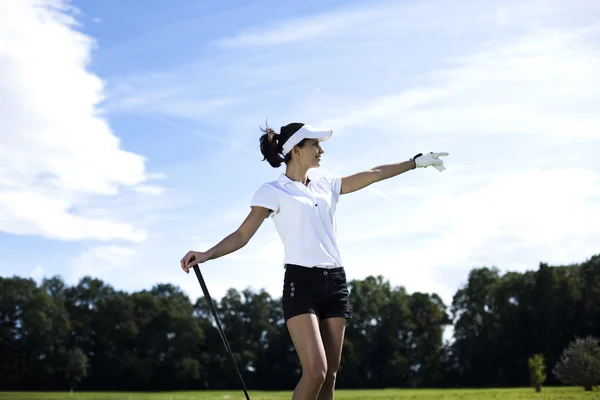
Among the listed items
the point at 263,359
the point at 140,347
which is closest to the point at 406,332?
the point at 263,359

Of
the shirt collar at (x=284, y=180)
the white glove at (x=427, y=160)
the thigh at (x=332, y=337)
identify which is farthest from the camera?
the white glove at (x=427, y=160)

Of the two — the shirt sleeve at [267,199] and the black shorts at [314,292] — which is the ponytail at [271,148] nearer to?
the shirt sleeve at [267,199]

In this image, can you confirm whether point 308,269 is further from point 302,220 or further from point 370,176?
point 370,176

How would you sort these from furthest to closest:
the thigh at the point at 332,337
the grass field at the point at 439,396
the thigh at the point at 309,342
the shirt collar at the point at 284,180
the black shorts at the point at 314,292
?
the grass field at the point at 439,396, the shirt collar at the point at 284,180, the thigh at the point at 332,337, the black shorts at the point at 314,292, the thigh at the point at 309,342

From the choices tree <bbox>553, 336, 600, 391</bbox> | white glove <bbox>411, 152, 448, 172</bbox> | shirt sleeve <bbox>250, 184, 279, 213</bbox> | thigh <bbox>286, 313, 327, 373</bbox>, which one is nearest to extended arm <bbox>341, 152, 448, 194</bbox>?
white glove <bbox>411, 152, 448, 172</bbox>

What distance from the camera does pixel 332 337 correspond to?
6.08 metres

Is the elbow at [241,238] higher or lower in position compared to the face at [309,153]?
lower

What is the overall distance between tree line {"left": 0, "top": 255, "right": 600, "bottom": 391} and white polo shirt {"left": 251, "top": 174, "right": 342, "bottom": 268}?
59175 millimetres

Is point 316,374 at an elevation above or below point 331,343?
below

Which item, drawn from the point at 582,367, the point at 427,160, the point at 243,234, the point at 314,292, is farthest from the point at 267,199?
the point at 582,367

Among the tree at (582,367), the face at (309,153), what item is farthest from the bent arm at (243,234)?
the tree at (582,367)

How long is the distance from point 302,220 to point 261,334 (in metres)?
70.1

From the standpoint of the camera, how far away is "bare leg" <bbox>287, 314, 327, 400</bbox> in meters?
5.84

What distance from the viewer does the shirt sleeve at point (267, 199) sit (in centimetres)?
623
